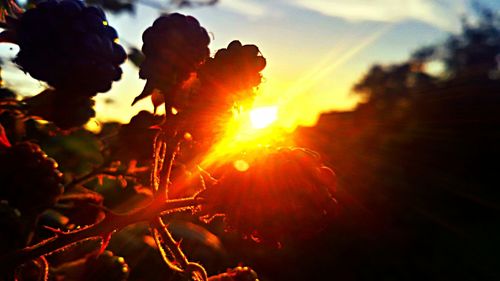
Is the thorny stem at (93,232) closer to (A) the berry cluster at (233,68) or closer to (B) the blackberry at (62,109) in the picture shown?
(A) the berry cluster at (233,68)

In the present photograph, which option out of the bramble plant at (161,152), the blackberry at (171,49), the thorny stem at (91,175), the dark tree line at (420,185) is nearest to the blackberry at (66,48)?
the bramble plant at (161,152)

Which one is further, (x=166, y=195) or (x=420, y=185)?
(x=420, y=185)

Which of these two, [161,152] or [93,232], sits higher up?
[161,152]

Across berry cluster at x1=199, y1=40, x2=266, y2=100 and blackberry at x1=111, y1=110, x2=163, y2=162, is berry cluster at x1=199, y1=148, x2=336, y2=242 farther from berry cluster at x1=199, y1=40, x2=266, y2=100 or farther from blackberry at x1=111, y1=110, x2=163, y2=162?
blackberry at x1=111, y1=110, x2=163, y2=162

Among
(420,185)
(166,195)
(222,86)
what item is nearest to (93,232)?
(166,195)

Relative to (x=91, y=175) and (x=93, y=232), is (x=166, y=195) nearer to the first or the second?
(x=93, y=232)

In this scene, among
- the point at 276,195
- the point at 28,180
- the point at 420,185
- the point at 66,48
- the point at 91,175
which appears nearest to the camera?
the point at 276,195

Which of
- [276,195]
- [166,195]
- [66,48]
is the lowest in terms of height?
[166,195]
